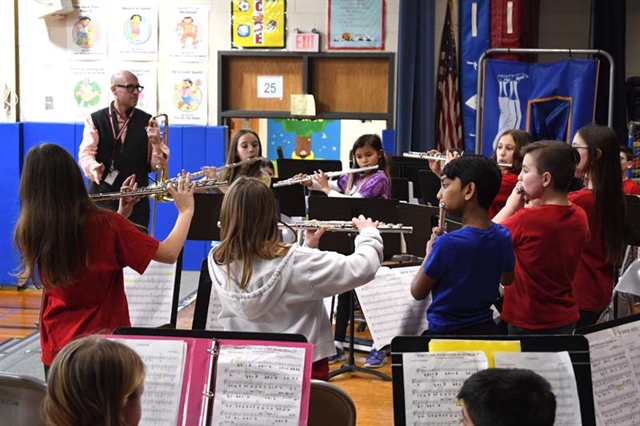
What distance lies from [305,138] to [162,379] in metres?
5.93

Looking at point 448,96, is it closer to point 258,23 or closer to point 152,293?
point 258,23

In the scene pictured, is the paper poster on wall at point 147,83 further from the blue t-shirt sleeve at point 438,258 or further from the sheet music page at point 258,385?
the sheet music page at point 258,385

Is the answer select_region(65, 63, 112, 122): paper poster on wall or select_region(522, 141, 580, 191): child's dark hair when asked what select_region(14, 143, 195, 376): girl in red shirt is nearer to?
select_region(522, 141, 580, 191): child's dark hair

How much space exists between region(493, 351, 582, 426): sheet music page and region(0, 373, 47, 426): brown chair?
1.22 metres

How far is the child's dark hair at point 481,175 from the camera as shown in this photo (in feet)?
9.47

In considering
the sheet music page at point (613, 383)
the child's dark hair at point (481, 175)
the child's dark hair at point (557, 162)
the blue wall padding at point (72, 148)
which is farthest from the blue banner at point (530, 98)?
the sheet music page at point (613, 383)

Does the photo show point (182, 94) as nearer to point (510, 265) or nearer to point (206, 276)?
point (206, 276)

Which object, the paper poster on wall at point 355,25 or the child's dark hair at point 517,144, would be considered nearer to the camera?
the child's dark hair at point 517,144

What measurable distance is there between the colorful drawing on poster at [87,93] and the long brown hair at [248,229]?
5.38 m

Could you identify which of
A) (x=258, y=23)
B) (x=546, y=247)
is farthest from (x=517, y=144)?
(x=258, y=23)

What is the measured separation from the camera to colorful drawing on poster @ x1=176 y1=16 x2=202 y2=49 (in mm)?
7508

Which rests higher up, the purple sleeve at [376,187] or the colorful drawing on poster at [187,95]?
the colorful drawing on poster at [187,95]

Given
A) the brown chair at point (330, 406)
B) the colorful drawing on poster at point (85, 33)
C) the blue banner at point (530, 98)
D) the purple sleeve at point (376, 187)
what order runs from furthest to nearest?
the colorful drawing on poster at point (85, 33), the blue banner at point (530, 98), the purple sleeve at point (376, 187), the brown chair at point (330, 406)

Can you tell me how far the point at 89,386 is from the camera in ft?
5.34
